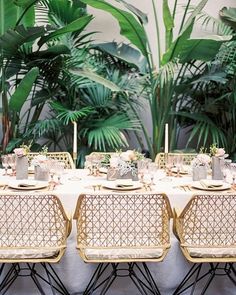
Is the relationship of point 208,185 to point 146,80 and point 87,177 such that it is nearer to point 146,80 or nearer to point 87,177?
point 87,177

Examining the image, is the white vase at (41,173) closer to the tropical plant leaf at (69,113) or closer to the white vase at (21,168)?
the white vase at (21,168)

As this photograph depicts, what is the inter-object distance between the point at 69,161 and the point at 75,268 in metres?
1.26

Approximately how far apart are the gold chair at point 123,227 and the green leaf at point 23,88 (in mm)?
2058

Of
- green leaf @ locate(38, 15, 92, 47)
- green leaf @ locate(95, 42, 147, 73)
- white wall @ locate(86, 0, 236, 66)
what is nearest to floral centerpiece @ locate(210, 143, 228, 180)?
green leaf @ locate(38, 15, 92, 47)

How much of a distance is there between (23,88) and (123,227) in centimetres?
219

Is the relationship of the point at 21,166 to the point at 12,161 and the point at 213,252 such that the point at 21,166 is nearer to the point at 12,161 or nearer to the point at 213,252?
the point at 12,161

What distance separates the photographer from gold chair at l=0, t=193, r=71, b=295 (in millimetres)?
2332

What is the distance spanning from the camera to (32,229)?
2.40 meters

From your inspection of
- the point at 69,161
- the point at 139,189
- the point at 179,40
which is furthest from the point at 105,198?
the point at 179,40

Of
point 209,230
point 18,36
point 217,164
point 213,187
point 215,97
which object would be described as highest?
point 18,36

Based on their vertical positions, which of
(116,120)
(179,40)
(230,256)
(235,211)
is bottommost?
(230,256)

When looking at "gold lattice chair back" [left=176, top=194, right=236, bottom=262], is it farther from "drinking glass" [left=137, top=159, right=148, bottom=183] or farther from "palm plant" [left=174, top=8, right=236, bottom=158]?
"palm plant" [left=174, top=8, right=236, bottom=158]

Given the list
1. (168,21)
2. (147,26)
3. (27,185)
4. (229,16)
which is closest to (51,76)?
(168,21)

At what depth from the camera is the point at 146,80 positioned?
479 cm
